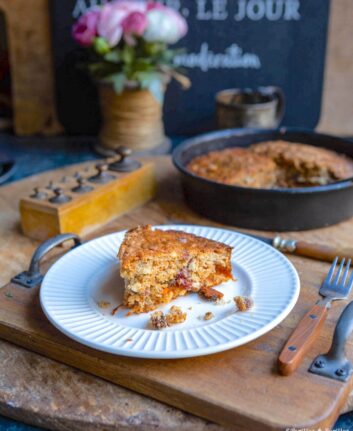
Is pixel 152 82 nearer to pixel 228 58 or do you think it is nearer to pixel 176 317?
pixel 228 58

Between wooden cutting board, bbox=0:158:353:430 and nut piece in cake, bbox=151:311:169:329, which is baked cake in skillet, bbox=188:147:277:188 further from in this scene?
nut piece in cake, bbox=151:311:169:329

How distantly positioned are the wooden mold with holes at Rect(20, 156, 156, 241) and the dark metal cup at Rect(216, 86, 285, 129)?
49cm

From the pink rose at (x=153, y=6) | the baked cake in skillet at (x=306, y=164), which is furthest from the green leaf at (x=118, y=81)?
the baked cake in skillet at (x=306, y=164)

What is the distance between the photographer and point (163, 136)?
2.16 meters

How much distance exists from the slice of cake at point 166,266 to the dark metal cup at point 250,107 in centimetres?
91

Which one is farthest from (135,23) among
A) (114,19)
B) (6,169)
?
(6,169)

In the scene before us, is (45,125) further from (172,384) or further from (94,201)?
(172,384)

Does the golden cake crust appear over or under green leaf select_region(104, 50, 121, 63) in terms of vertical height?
under

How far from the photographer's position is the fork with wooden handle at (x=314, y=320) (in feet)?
2.89

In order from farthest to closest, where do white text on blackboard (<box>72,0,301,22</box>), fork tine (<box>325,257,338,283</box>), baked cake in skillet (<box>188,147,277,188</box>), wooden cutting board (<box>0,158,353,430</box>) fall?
1. white text on blackboard (<box>72,0,301,22</box>)
2. baked cake in skillet (<box>188,147,277,188</box>)
3. fork tine (<box>325,257,338,283</box>)
4. wooden cutting board (<box>0,158,353,430</box>)

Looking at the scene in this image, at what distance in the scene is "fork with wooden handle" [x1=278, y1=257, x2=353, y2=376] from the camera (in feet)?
2.89

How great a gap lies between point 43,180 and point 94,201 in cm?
36

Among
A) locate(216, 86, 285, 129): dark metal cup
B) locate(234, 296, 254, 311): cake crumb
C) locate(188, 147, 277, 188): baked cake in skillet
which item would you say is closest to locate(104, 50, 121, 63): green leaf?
locate(216, 86, 285, 129): dark metal cup

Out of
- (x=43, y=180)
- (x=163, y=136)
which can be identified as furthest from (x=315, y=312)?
(x=163, y=136)
